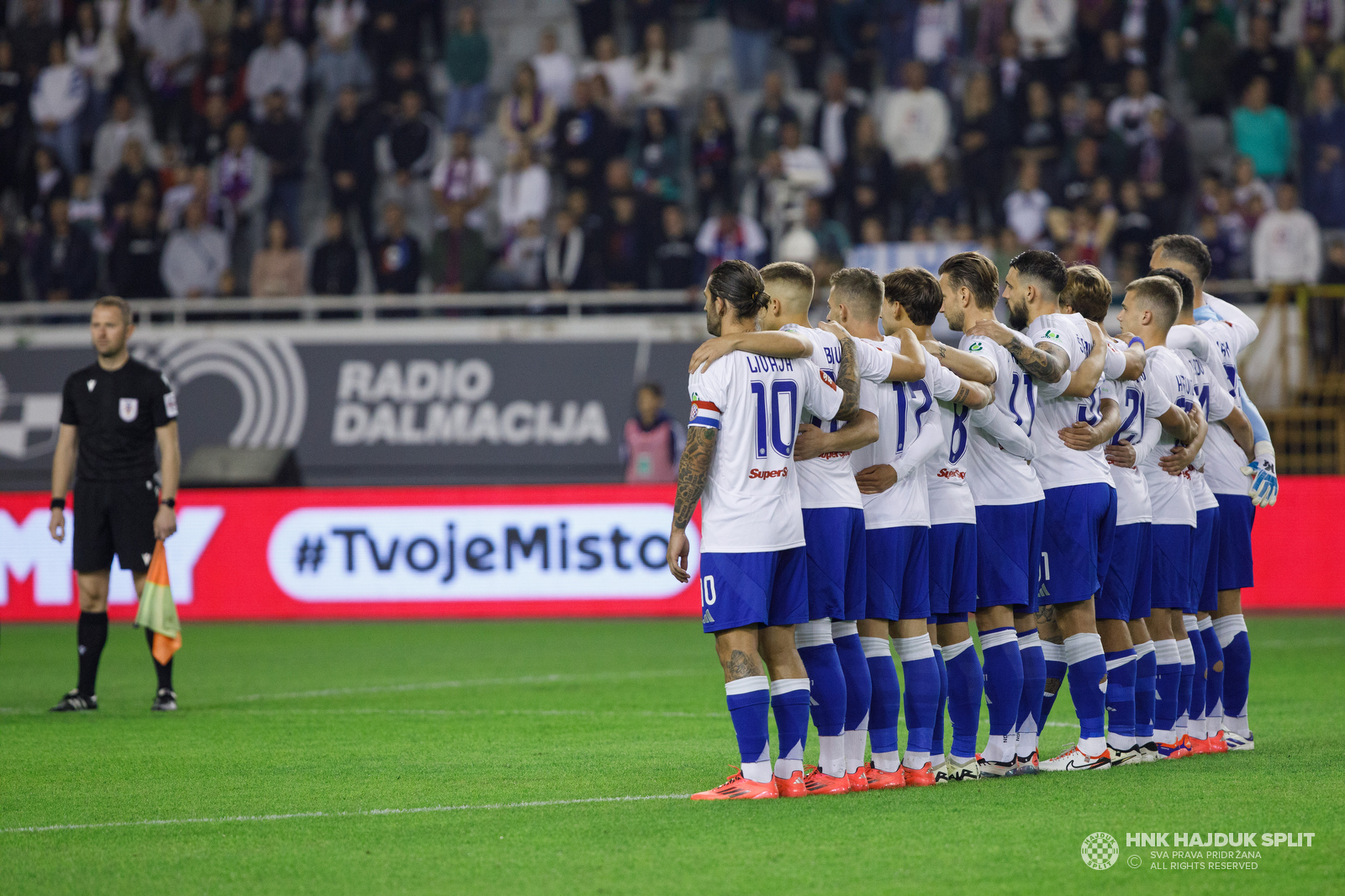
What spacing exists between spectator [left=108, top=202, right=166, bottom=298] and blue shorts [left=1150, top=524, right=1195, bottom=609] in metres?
15.4

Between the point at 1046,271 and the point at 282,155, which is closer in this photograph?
the point at 1046,271

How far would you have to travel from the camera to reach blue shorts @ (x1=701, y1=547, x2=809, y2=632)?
21.3 ft

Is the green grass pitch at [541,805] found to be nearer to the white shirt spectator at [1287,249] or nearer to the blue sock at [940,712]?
the blue sock at [940,712]

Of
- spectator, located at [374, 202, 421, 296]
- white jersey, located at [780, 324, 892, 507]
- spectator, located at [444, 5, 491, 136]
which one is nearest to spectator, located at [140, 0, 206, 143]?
spectator, located at [444, 5, 491, 136]

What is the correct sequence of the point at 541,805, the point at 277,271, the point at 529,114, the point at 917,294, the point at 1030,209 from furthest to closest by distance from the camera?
1. the point at 529,114
2. the point at 277,271
3. the point at 1030,209
4. the point at 917,294
5. the point at 541,805

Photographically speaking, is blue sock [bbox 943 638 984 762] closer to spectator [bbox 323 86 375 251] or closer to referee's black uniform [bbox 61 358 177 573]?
referee's black uniform [bbox 61 358 177 573]

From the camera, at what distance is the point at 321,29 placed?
73.6 ft

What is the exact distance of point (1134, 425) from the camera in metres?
8.05

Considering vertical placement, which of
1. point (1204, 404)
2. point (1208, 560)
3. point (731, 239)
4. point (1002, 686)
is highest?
point (731, 239)

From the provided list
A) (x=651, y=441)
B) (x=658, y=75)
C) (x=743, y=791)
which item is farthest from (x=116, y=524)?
(x=658, y=75)

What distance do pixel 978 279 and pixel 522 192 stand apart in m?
13.9

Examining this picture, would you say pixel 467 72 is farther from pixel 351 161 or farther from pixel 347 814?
pixel 347 814

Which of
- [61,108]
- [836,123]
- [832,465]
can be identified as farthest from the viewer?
[61,108]

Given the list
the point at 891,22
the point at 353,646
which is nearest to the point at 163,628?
the point at 353,646
